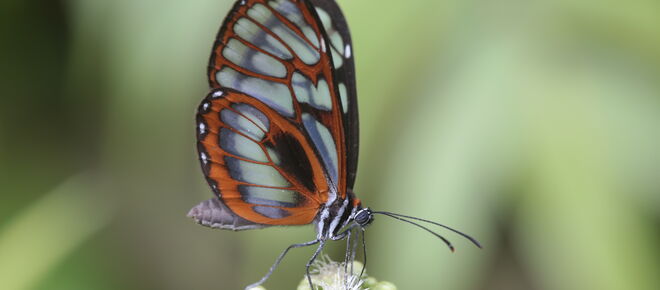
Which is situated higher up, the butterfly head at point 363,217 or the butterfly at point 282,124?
the butterfly at point 282,124

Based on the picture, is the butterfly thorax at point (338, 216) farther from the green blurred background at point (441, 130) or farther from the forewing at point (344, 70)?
the green blurred background at point (441, 130)

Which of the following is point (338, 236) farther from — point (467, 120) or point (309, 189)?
point (467, 120)

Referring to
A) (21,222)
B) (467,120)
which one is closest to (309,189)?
(467,120)

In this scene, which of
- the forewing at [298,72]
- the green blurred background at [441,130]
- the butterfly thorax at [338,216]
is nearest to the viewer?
the forewing at [298,72]

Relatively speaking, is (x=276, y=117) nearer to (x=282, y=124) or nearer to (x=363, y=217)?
(x=282, y=124)

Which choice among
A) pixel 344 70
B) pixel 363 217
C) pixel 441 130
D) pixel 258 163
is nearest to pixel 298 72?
pixel 344 70

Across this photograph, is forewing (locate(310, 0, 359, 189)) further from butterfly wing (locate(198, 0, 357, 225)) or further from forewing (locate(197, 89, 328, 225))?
forewing (locate(197, 89, 328, 225))

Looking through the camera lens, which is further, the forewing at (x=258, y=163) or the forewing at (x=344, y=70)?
the forewing at (x=258, y=163)

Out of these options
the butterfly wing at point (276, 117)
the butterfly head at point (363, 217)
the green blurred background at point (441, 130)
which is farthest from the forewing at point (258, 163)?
the green blurred background at point (441, 130)
